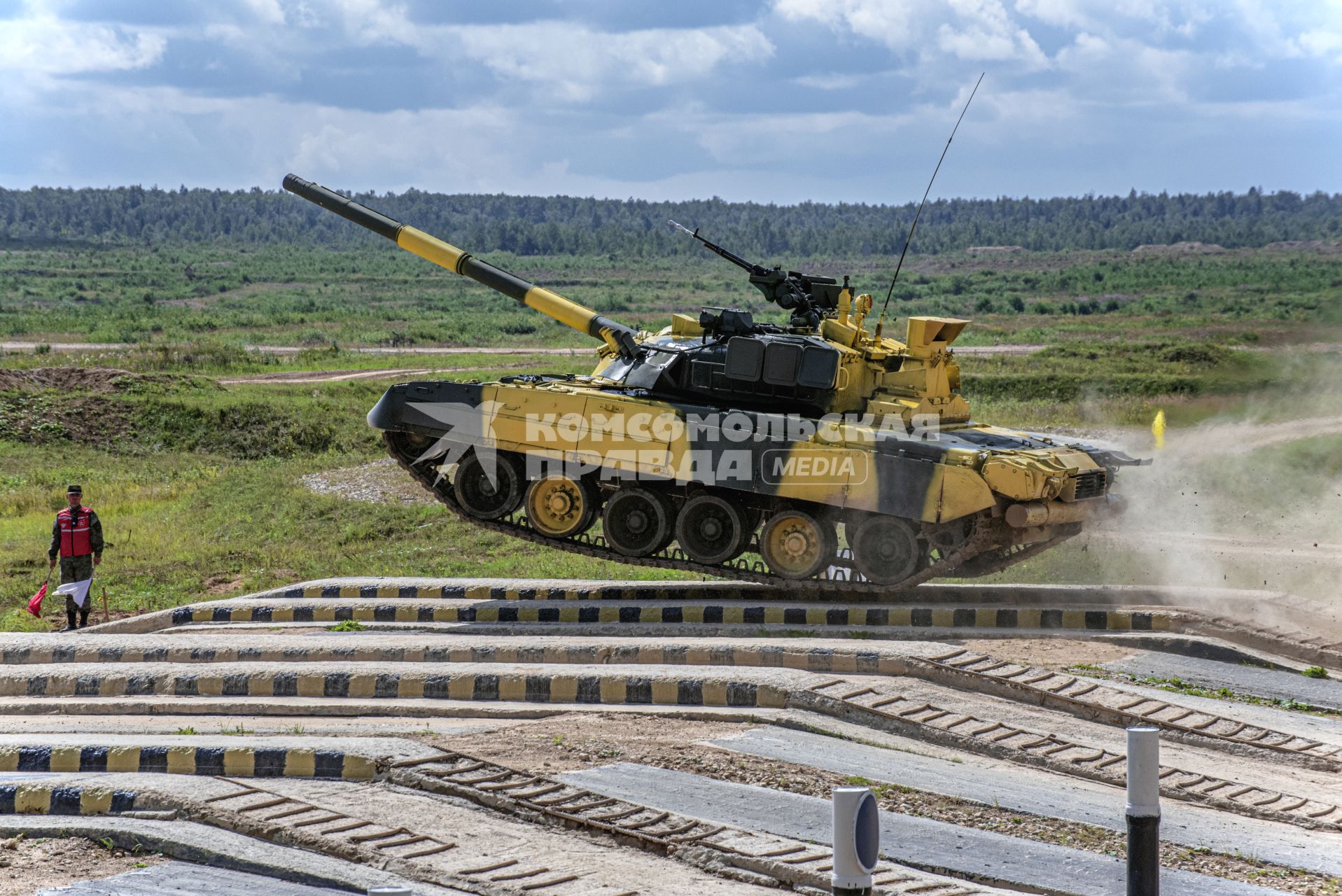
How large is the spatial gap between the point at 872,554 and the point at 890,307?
5729 cm

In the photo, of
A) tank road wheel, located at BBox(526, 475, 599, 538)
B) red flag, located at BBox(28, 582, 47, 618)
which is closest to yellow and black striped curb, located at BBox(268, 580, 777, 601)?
tank road wheel, located at BBox(526, 475, 599, 538)

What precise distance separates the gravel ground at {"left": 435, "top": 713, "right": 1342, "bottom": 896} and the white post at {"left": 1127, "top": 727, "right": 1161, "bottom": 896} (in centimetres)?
152

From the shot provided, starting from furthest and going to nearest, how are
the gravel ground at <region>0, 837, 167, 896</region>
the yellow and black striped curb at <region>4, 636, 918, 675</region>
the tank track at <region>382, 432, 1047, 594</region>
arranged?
1. the tank track at <region>382, 432, 1047, 594</region>
2. the yellow and black striped curb at <region>4, 636, 918, 675</region>
3. the gravel ground at <region>0, 837, 167, 896</region>

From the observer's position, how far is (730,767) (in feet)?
32.8

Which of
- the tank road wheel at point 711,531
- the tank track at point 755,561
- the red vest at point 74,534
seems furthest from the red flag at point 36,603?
the tank road wheel at point 711,531

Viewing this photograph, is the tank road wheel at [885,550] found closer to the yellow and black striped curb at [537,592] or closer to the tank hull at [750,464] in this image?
the tank hull at [750,464]

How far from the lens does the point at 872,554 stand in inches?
640

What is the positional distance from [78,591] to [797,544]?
24.7 feet

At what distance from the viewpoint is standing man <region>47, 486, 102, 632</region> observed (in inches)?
651

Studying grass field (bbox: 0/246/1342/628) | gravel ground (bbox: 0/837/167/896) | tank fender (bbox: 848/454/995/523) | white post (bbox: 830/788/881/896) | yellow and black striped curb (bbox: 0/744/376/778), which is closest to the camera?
white post (bbox: 830/788/881/896)

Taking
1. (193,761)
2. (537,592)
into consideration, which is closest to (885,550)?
(537,592)

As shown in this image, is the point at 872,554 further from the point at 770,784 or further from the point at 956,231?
the point at 956,231

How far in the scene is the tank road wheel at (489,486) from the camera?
17938 mm

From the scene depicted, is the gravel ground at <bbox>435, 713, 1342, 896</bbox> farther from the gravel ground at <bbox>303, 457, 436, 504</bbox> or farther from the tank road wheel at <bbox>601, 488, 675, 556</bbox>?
the gravel ground at <bbox>303, 457, 436, 504</bbox>
